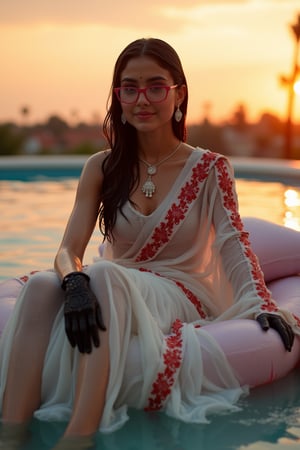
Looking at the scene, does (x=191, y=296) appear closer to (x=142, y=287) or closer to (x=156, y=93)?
(x=142, y=287)

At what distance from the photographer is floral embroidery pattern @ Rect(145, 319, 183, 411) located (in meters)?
2.93

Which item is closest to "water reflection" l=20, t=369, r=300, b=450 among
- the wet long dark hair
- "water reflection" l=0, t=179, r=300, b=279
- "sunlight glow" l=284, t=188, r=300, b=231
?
the wet long dark hair

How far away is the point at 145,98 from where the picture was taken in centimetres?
326

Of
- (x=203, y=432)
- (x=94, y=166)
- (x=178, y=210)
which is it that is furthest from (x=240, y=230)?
(x=203, y=432)

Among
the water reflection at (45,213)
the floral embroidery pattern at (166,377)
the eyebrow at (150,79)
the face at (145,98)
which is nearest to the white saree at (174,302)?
the floral embroidery pattern at (166,377)

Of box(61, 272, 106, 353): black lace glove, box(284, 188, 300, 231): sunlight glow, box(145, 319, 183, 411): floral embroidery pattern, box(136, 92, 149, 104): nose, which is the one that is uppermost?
box(136, 92, 149, 104): nose

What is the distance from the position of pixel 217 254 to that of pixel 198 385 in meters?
0.63

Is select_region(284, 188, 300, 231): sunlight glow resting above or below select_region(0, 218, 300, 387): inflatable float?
below

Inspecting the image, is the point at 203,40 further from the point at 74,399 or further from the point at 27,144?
the point at 74,399

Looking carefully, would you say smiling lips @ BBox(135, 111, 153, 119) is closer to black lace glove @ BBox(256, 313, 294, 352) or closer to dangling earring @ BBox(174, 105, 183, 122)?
dangling earring @ BBox(174, 105, 183, 122)

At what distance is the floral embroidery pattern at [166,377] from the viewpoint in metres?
2.93

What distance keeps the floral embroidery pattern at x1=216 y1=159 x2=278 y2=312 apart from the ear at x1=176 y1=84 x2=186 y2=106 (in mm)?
283

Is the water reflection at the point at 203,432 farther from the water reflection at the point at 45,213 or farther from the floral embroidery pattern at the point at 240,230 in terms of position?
the water reflection at the point at 45,213

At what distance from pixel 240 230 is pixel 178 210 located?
10.0 inches
